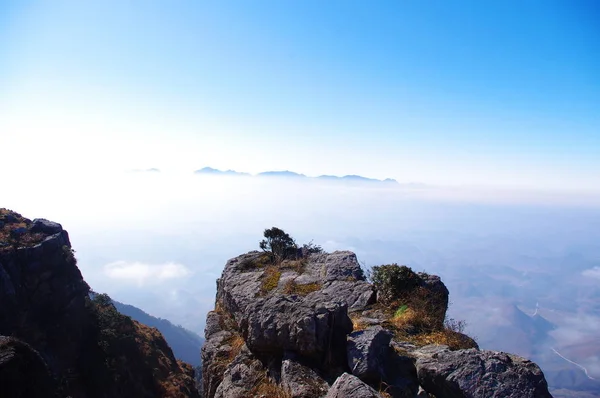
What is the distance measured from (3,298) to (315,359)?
3105cm

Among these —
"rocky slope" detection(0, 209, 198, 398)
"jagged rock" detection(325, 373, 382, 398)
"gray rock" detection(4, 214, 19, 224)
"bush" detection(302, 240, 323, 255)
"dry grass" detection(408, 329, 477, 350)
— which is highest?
"jagged rock" detection(325, 373, 382, 398)

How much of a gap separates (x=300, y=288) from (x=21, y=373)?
9085 millimetres

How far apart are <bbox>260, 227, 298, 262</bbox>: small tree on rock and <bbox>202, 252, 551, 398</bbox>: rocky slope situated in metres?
4.22

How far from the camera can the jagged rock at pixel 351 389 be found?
4922 mm

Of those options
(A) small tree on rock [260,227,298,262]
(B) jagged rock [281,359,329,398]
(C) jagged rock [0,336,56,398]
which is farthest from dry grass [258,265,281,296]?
(C) jagged rock [0,336,56,398]

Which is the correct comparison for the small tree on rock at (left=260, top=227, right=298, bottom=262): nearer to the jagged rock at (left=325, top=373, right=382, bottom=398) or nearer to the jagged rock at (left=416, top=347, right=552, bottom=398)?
the jagged rock at (left=416, top=347, right=552, bottom=398)

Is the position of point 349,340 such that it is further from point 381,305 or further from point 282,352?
point 381,305

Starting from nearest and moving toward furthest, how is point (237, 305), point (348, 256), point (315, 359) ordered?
point (315, 359)
point (237, 305)
point (348, 256)

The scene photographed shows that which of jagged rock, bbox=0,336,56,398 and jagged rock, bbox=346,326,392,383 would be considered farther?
jagged rock, bbox=0,336,56,398

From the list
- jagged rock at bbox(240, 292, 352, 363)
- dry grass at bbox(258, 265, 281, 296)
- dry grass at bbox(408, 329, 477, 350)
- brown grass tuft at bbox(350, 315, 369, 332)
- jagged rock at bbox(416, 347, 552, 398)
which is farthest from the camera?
dry grass at bbox(258, 265, 281, 296)

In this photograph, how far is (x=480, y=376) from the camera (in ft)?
18.1

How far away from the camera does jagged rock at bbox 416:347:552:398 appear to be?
17.5ft

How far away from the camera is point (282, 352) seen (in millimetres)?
7527

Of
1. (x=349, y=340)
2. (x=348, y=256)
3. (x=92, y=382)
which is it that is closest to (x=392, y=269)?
(x=348, y=256)
